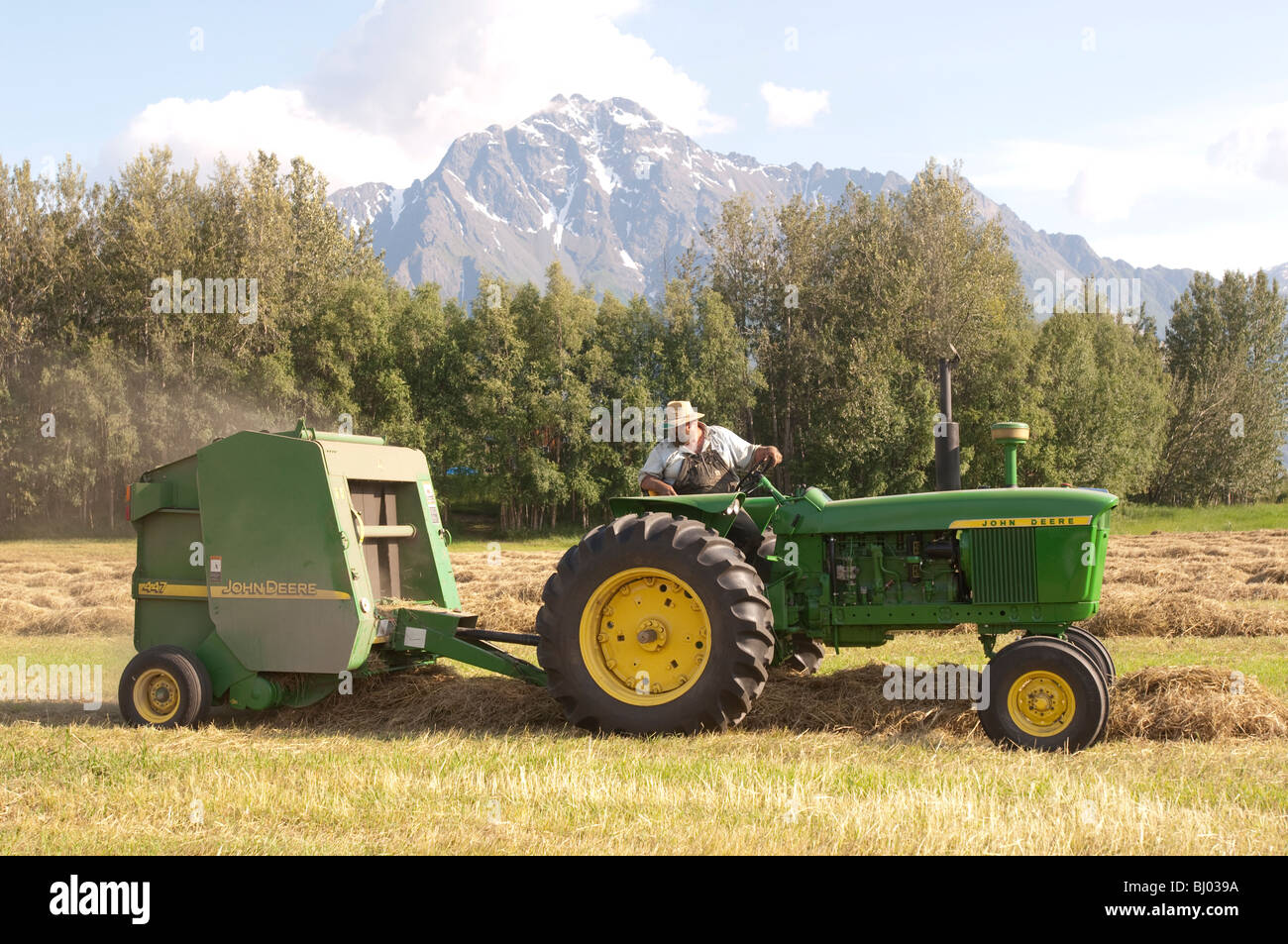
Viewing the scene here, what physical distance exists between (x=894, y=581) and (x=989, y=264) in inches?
1314

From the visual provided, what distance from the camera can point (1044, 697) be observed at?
5766mm

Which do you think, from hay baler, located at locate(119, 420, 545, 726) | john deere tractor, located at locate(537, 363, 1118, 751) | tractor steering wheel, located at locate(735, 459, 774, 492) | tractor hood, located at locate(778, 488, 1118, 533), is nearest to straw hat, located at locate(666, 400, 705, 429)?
tractor steering wheel, located at locate(735, 459, 774, 492)

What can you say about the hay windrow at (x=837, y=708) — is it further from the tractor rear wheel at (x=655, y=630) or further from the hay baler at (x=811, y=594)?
the tractor rear wheel at (x=655, y=630)

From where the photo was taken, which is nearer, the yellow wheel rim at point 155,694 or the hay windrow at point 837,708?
the hay windrow at point 837,708

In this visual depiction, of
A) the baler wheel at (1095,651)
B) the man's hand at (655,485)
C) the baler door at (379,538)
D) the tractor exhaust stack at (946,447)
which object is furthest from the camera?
the baler door at (379,538)

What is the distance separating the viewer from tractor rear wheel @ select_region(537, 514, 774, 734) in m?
6.02

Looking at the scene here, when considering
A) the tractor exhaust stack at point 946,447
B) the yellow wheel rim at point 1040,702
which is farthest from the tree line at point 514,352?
the yellow wheel rim at point 1040,702

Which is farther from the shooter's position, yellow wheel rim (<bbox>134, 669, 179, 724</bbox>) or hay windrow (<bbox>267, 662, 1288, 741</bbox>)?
yellow wheel rim (<bbox>134, 669, 179, 724</bbox>)

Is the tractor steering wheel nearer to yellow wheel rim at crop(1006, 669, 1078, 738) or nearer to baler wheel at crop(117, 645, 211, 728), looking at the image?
yellow wheel rim at crop(1006, 669, 1078, 738)

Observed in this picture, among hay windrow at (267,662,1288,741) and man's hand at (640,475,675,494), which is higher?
man's hand at (640,475,675,494)

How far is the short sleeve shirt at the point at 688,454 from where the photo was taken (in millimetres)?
7223
